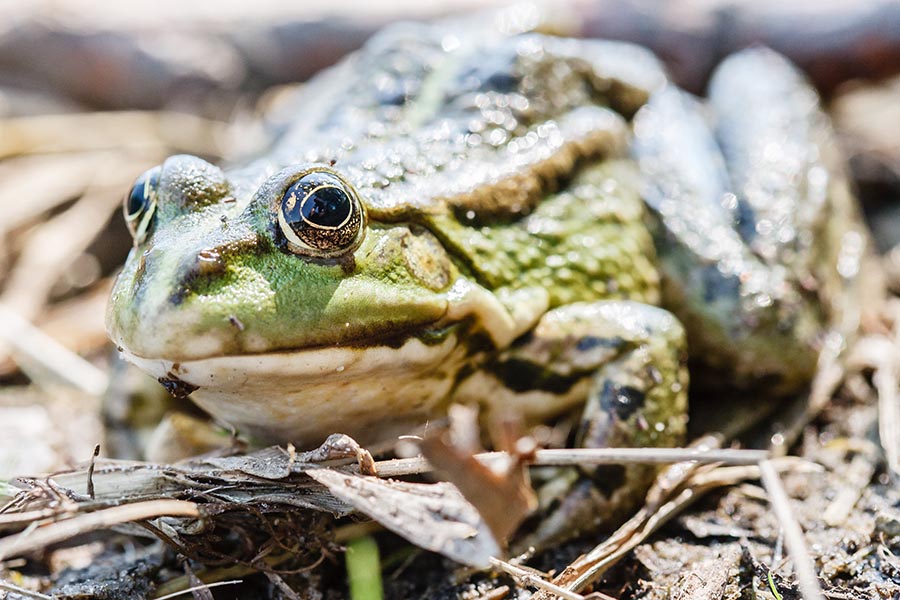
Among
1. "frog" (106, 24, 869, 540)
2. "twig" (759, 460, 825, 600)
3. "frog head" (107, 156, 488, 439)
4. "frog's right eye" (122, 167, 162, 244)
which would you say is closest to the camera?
"twig" (759, 460, 825, 600)

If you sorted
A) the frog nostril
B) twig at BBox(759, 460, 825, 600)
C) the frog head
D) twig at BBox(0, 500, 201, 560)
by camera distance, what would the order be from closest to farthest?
twig at BBox(759, 460, 825, 600) < twig at BBox(0, 500, 201, 560) < the frog head < the frog nostril

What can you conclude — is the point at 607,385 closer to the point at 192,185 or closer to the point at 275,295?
the point at 275,295

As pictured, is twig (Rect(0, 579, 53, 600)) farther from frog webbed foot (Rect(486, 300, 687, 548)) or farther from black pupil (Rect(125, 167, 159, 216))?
frog webbed foot (Rect(486, 300, 687, 548))

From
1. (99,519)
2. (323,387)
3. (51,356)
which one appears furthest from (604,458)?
(51,356)

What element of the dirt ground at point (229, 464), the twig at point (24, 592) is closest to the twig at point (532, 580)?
the dirt ground at point (229, 464)

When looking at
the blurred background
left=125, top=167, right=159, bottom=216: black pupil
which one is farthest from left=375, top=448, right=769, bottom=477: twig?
the blurred background

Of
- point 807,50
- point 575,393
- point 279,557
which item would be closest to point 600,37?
point 807,50
